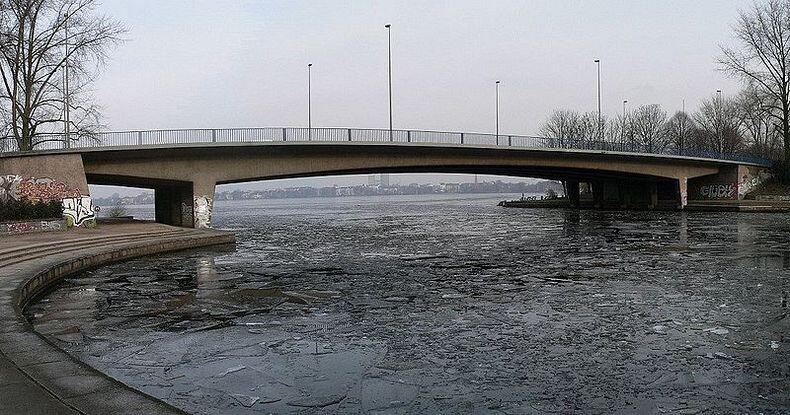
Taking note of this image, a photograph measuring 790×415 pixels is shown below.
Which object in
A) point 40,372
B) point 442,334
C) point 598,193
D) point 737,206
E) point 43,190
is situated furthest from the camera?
point 598,193

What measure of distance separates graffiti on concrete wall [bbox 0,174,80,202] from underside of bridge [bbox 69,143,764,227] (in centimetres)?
290

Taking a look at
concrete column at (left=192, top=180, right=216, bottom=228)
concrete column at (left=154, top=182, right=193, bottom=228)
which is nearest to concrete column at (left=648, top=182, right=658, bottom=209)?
concrete column at (left=192, top=180, right=216, bottom=228)

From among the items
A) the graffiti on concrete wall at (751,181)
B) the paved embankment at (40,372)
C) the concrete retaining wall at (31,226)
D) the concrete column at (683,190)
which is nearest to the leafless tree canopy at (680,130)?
the graffiti on concrete wall at (751,181)

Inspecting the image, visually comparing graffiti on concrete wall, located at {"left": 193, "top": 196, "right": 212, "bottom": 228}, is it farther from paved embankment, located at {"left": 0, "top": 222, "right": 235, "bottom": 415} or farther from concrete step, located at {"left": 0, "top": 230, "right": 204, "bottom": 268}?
paved embankment, located at {"left": 0, "top": 222, "right": 235, "bottom": 415}

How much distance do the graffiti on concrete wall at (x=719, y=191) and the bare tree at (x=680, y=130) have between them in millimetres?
22408

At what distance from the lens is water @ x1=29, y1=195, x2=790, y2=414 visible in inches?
282

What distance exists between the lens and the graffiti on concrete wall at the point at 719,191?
67625mm

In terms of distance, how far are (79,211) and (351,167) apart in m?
18.5

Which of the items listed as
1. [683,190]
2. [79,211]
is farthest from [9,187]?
[683,190]

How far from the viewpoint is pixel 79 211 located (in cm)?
3366

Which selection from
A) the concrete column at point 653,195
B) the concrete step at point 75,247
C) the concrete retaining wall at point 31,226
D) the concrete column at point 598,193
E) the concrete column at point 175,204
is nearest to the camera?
the concrete step at point 75,247

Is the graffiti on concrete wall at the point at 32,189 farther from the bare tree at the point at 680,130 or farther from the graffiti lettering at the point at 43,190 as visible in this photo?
the bare tree at the point at 680,130

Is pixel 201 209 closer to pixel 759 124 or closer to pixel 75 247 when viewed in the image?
pixel 75 247

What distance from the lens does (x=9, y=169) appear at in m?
32.2
